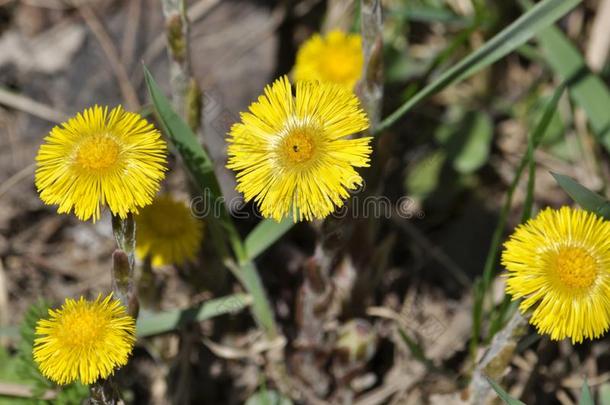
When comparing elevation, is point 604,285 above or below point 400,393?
below

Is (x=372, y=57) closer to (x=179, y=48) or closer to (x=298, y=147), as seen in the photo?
(x=298, y=147)

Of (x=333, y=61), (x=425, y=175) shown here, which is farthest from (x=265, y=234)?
(x=425, y=175)

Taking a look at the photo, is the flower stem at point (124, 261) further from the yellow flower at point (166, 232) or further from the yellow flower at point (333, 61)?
the yellow flower at point (333, 61)

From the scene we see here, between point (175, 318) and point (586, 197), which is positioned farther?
point (175, 318)

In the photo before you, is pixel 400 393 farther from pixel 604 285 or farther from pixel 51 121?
pixel 51 121

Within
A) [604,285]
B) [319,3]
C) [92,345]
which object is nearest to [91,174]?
[92,345]

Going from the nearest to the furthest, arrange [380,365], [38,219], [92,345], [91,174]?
[92,345] < [91,174] < [380,365] < [38,219]

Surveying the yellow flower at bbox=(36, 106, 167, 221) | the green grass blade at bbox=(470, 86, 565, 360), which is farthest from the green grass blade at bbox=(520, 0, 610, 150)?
the yellow flower at bbox=(36, 106, 167, 221)
